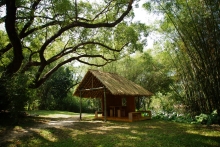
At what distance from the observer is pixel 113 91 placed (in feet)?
31.7

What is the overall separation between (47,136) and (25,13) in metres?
5.09

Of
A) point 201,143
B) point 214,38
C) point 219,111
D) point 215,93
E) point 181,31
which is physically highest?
point 181,31

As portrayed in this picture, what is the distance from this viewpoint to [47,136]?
6.55 m

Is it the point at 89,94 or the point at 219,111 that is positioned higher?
the point at 89,94

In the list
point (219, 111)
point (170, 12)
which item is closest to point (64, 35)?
point (170, 12)

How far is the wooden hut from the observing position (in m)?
10.4

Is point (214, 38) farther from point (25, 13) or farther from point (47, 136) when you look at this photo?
point (25, 13)

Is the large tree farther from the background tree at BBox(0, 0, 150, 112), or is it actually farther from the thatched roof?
the thatched roof

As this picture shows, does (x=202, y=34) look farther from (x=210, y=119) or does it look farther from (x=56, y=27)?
(x=56, y=27)

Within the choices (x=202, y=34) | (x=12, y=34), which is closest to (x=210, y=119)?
(x=202, y=34)

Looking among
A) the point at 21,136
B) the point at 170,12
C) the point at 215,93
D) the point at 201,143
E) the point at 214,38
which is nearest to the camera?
the point at 201,143

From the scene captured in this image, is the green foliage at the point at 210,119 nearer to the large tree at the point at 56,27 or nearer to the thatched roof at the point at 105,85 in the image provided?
the thatched roof at the point at 105,85

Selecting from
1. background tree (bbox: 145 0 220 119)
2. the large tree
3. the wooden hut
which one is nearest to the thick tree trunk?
the large tree

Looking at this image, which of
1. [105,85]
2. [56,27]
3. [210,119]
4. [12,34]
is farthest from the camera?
[56,27]
